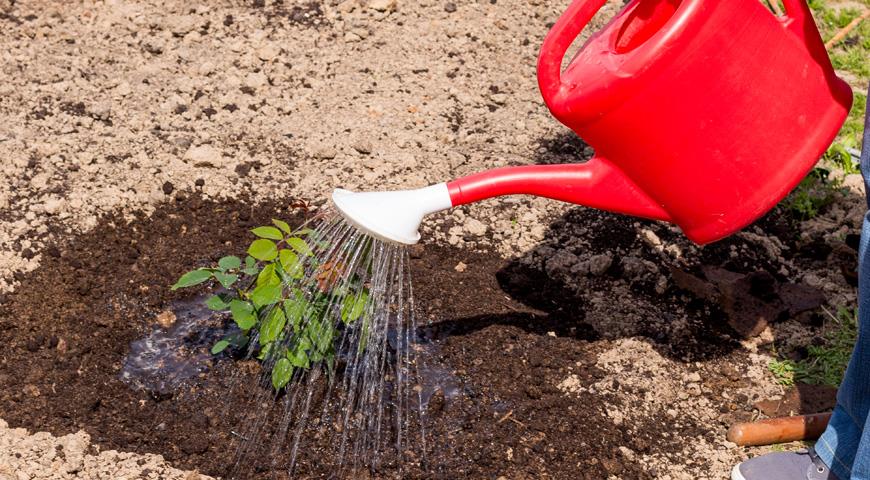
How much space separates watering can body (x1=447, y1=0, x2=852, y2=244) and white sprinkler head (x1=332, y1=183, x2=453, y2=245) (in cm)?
8

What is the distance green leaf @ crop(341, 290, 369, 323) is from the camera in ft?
7.72

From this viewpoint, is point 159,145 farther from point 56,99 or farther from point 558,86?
point 558,86

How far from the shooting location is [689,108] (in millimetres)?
2045

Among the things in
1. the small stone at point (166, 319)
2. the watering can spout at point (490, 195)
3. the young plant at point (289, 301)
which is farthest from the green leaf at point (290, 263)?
the small stone at point (166, 319)

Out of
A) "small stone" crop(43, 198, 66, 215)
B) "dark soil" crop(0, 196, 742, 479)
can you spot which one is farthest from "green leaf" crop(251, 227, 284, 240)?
"small stone" crop(43, 198, 66, 215)

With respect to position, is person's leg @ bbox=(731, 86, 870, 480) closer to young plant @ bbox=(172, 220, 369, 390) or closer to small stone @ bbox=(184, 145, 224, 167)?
young plant @ bbox=(172, 220, 369, 390)

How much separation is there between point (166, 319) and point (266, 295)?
0.58 m

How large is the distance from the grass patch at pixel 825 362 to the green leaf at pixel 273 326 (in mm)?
1276

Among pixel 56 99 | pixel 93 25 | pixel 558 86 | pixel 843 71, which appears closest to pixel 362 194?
pixel 558 86

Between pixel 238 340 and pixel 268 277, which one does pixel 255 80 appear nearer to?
pixel 238 340

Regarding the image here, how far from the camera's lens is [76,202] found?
296 cm

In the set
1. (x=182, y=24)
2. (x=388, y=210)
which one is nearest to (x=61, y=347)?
(x=388, y=210)

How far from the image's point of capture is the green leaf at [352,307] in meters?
2.35

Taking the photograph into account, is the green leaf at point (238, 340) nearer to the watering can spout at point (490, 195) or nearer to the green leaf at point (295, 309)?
the green leaf at point (295, 309)
